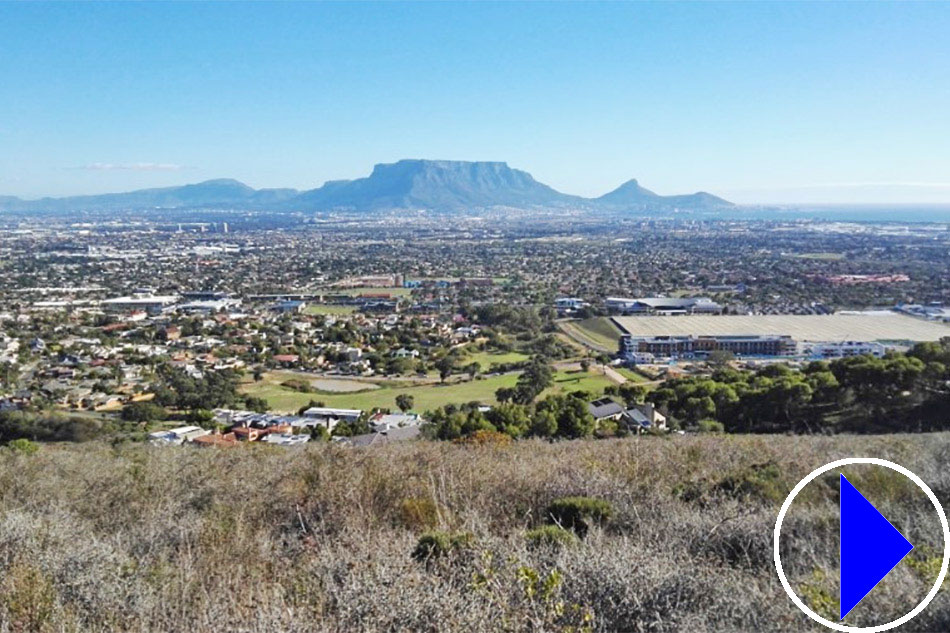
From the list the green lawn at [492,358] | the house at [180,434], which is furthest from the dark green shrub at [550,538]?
the green lawn at [492,358]

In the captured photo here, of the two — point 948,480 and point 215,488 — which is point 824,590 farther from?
point 215,488

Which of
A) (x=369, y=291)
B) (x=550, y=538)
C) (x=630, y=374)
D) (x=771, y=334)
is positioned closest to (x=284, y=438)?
(x=550, y=538)

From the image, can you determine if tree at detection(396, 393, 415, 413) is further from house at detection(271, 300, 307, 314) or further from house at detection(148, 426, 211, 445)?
house at detection(271, 300, 307, 314)

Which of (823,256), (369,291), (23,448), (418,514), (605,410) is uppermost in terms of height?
(418,514)

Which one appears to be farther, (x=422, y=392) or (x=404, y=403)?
(x=422, y=392)

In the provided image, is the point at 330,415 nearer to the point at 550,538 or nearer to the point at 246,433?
the point at 246,433

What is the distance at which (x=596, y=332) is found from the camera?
91.0ft

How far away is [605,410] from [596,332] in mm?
14757

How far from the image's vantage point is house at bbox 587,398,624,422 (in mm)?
12822

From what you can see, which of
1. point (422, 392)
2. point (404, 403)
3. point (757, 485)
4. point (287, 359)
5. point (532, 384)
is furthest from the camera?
point (287, 359)

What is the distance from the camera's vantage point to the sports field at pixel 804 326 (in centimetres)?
2445

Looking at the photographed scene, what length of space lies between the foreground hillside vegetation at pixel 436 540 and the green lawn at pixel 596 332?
1738 cm

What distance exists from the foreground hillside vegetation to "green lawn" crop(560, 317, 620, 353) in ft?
57.0

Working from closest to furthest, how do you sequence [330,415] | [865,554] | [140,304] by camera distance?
1. [865,554]
2. [330,415]
3. [140,304]
